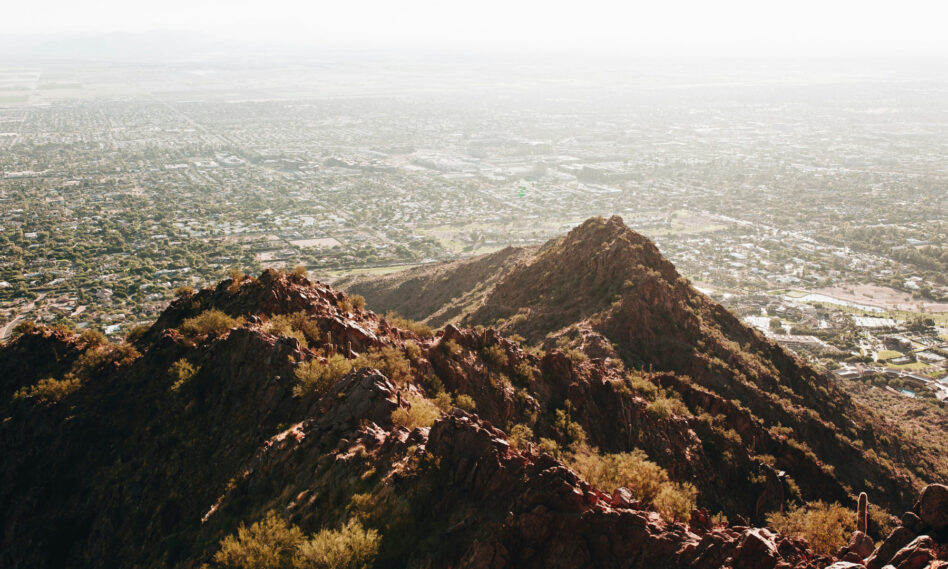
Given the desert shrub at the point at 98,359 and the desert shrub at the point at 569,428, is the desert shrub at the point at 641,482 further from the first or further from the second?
the desert shrub at the point at 98,359

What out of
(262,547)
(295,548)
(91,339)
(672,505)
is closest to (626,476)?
(672,505)

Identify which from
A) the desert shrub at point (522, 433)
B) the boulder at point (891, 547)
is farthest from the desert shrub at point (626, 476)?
the boulder at point (891, 547)

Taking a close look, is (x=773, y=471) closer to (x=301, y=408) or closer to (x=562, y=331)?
(x=562, y=331)

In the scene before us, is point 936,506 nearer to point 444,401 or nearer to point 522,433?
point 522,433

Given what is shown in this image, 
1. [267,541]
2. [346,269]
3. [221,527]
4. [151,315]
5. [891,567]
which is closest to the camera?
[891,567]

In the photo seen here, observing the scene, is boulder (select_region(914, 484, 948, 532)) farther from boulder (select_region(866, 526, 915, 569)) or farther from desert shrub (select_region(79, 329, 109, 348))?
desert shrub (select_region(79, 329, 109, 348))

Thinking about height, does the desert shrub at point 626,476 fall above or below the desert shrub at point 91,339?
below

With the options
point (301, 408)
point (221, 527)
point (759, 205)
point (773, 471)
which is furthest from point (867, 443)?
point (759, 205)

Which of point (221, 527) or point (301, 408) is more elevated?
point (301, 408)
